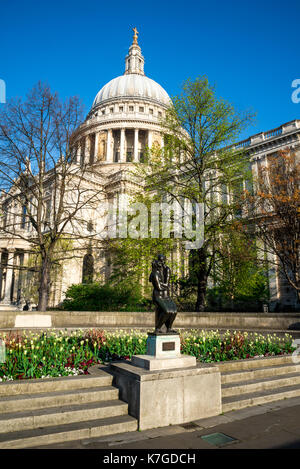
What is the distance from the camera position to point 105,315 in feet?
52.0

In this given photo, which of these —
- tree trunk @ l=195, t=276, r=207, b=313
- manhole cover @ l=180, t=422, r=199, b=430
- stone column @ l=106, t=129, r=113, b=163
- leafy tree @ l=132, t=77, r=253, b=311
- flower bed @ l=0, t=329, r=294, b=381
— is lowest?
manhole cover @ l=180, t=422, r=199, b=430

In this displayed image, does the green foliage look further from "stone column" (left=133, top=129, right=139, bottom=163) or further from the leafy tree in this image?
"stone column" (left=133, top=129, right=139, bottom=163)

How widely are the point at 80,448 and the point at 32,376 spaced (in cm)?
250

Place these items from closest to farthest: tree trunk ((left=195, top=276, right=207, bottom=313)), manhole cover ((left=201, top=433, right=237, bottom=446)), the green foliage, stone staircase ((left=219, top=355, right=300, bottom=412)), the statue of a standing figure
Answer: manhole cover ((left=201, top=433, right=237, bottom=446)) < the statue of a standing figure < stone staircase ((left=219, top=355, right=300, bottom=412)) < tree trunk ((left=195, top=276, right=207, bottom=313)) < the green foliage

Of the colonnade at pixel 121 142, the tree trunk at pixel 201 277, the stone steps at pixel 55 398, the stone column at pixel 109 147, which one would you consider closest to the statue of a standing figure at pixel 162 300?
the stone steps at pixel 55 398

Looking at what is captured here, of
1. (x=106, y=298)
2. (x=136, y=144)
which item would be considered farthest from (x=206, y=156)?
(x=136, y=144)

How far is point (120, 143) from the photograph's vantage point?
68.4 metres

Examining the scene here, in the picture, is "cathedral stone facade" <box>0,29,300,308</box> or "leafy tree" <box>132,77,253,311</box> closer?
"leafy tree" <box>132,77,253,311</box>

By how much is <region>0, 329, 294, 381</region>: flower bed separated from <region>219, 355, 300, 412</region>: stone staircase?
841 millimetres

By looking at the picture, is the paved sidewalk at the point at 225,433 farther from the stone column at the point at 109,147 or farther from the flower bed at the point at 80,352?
the stone column at the point at 109,147

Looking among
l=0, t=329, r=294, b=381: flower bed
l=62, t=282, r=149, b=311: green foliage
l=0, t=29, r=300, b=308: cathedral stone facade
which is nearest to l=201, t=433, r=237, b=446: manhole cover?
l=0, t=329, r=294, b=381: flower bed

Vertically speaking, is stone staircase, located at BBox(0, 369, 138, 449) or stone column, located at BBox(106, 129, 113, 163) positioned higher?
stone column, located at BBox(106, 129, 113, 163)

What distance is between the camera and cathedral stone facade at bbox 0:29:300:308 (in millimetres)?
35250

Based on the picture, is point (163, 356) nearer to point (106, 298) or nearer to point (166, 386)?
point (166, 386)
